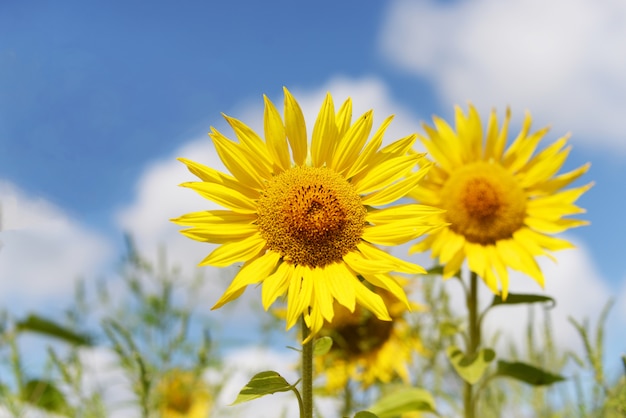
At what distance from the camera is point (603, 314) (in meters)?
2.21

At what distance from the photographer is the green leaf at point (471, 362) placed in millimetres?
2408

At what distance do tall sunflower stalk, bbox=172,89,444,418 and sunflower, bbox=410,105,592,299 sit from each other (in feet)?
2.58

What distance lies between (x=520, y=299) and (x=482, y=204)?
1.47 ft

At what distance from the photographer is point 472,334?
262 cm

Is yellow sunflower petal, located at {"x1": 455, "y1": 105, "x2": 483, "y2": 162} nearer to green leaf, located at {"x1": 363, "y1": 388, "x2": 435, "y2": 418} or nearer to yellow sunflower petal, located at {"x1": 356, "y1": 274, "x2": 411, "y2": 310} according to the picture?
green leaf, located at {"x1": 363, "y1": 388, "x2": 435, "y2": 418}

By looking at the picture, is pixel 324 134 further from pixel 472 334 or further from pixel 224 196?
pixel 472 334

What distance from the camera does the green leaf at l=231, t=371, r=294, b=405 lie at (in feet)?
5.30

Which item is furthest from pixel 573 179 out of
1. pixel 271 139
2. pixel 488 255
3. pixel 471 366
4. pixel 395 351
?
pixel 271 139

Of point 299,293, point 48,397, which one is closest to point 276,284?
point 299,293

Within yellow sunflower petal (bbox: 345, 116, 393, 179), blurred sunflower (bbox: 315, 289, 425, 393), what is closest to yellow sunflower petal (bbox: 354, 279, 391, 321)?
yellow sunflower petal (bbox: 345, 116, 393, 179)

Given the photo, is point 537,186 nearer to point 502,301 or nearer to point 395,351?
point 502,301

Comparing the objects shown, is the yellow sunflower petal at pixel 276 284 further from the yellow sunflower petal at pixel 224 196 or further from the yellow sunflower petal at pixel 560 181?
the yellow sunflower petal at pixel 560 181

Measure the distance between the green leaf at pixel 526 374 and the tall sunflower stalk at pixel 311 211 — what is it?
987mm

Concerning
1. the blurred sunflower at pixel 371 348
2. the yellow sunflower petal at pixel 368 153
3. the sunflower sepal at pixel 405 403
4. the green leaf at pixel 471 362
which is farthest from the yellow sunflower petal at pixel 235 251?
the blurred sunflower at pixel 371 348
